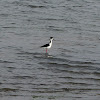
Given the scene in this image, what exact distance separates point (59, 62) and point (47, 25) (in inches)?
292

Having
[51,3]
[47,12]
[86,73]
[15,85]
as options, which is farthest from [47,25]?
[15,85]

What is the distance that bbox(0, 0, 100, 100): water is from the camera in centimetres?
1262

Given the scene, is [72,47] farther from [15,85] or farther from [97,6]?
[97,6]

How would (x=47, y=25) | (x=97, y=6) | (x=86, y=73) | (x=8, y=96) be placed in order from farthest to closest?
(x=97, y=6), (x=47, y=25), (x=86, y=73), (x=8, y=96)

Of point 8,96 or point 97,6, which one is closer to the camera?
point 8,96

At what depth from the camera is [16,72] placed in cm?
1449

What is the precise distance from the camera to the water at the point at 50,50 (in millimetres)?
12625

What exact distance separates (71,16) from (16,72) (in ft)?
40.1

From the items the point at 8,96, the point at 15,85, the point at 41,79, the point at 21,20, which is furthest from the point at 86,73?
the point at 21,20

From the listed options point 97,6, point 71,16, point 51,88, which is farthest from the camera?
point 97,6

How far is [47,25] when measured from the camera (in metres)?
23.5

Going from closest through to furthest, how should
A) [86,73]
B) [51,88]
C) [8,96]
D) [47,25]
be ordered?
[8,96], [51,88], [86,73], [47,25]

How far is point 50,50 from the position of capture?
18688 millimetres

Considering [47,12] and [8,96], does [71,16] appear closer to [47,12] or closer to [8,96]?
[47,12]
